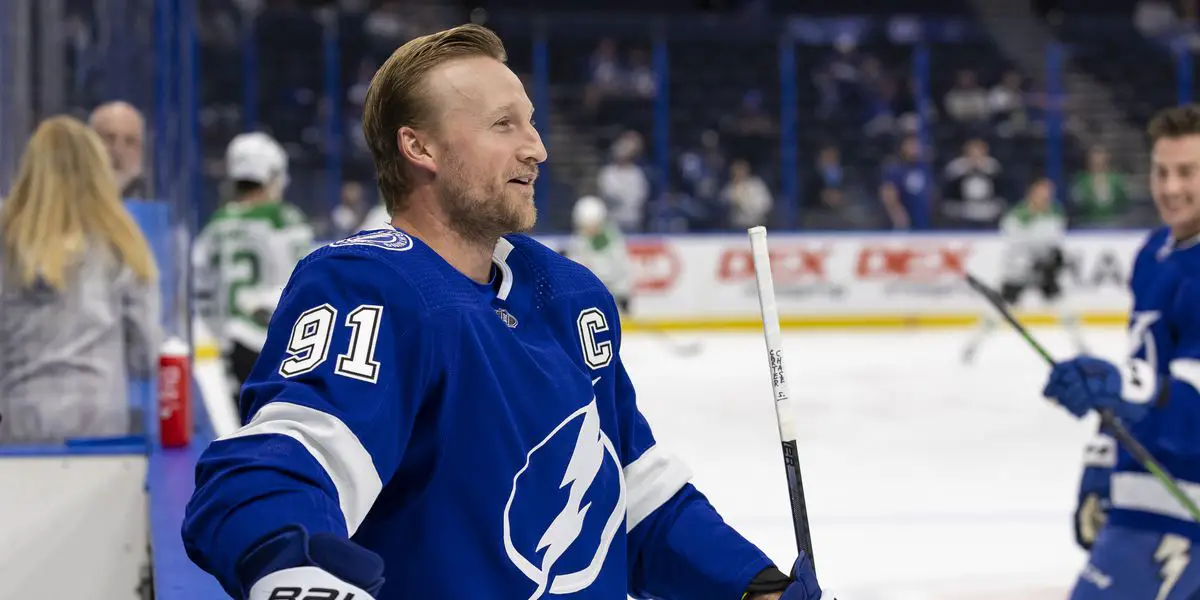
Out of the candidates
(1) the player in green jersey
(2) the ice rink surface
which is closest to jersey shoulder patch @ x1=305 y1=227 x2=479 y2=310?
(2) the ice rink surface

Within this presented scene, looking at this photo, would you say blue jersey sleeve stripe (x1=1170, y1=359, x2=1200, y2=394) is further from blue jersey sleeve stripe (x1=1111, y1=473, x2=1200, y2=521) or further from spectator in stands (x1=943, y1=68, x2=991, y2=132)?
spectator in stands (x1=943, y1=68, x2=991, y2=132)

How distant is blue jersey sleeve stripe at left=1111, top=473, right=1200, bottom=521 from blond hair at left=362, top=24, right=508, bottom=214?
Result: 1.67 meters

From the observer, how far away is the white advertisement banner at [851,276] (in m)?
11.1

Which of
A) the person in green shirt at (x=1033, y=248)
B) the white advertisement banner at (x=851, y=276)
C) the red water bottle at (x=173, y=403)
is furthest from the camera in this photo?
the white advertisement banner at (x=851, y=276)

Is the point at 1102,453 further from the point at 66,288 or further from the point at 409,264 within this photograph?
the point at 66,288

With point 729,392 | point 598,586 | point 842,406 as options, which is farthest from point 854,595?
point 729,392

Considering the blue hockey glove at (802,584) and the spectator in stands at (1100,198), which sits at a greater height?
the spectator in stands at (1100,198)

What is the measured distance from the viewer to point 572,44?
473 inches

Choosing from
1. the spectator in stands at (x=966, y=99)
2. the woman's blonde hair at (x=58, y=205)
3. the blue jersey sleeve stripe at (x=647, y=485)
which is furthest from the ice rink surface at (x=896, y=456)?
the spectator in stands at (x=966, y=99)

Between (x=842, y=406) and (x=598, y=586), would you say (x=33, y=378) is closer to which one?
(x=598, y=586)

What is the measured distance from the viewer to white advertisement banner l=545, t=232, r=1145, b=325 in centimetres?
1106

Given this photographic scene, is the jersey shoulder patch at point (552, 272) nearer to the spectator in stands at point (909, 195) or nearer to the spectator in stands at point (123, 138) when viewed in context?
the spectator in stands at point (123, 138)

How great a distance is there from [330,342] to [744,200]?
33.4 feet

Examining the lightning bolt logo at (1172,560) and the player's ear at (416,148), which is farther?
the lightning bolt logo at (1172,560)
